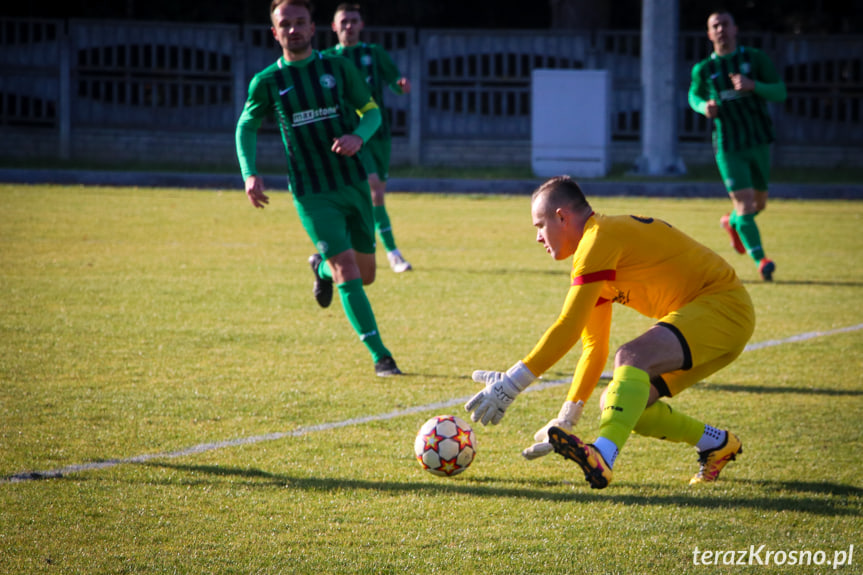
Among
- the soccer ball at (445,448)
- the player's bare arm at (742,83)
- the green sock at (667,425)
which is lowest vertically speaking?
the soccer ball at (445,448)

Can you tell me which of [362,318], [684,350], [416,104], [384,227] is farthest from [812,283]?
[416,104]

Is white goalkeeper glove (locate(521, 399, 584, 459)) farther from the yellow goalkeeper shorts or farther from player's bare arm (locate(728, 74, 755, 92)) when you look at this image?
player's bare arm (locate(728, 74, 755, 92))

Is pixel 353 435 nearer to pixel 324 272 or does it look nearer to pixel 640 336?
pixel 640 336

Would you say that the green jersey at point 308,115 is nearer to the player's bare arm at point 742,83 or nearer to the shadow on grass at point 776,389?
the shadow on grass at point 776,389

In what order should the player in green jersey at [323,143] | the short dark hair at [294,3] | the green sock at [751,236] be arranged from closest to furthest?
the short dark hair at [294,3] → the player in green jersey at [323,143] → the green sock at [751,236]

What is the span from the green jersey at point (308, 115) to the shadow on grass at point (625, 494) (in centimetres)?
245

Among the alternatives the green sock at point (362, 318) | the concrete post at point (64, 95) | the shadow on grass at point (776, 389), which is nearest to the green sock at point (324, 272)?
the green sock at point (362, 318)

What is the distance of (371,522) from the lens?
Result: 3.81m

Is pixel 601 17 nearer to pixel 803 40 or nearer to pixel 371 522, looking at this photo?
pixel 803 40

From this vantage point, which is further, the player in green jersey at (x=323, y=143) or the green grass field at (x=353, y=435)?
the player in green jersey at (x=323, y=143)

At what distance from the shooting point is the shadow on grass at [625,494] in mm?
4031

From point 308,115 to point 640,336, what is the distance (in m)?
3.24

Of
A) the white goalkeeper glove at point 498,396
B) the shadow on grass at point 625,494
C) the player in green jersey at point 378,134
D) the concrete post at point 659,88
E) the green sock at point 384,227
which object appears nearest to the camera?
the white goalkeeper glove at point 498,396

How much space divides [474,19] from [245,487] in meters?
26.1
